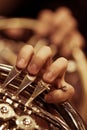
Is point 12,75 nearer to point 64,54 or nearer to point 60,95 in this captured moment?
point 60,95

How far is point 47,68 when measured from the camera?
93 cm

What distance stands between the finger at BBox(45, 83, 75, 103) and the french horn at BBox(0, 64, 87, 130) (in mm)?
16

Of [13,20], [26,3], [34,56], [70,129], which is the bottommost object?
[26,3]

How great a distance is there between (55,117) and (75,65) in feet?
2.08

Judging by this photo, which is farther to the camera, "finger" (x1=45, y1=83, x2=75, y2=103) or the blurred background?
the blurred background

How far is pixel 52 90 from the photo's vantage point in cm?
94

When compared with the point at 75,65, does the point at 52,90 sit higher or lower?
higher

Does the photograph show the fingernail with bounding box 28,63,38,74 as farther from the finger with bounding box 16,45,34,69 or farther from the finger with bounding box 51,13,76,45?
the finger with bounding box 51,13,76,45

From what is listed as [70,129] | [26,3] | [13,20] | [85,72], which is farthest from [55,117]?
[26,3]

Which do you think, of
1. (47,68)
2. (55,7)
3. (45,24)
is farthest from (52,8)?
(47,68)

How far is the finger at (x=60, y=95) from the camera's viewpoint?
0.92 metres

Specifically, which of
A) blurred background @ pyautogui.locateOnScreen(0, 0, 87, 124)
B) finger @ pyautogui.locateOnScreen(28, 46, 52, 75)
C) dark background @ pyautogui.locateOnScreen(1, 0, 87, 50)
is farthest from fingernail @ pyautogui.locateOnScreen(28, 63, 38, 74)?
dark background @ pyautogui.locateOnScreen(1, 0, 87, 50)

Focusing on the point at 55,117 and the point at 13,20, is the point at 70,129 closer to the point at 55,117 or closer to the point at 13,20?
the point at 55,117

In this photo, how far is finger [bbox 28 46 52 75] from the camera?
0.89m
